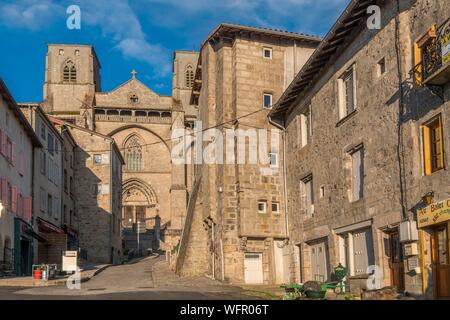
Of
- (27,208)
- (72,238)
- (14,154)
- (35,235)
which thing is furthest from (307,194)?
(72,238)

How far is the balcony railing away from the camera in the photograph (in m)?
12.8

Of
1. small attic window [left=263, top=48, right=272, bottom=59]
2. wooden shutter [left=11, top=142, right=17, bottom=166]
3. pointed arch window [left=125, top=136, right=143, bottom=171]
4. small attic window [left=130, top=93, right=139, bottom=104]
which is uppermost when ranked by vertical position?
small attic window [left=130, top=93, right=139, bottom=104]

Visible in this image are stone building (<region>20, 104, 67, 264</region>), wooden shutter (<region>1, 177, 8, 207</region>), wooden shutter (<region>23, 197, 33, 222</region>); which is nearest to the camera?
wooden shutter (<region>1, 177, 8, 207</region>)

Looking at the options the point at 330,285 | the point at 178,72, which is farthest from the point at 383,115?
the point at 178,72

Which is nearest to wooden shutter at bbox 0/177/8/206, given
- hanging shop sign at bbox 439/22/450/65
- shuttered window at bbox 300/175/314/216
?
shuttered window at bbox 300/175/314/216

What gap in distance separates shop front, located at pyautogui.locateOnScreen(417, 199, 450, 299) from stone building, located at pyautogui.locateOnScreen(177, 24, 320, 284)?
11.9 meters

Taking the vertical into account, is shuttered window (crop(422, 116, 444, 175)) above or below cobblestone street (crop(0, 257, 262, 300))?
above

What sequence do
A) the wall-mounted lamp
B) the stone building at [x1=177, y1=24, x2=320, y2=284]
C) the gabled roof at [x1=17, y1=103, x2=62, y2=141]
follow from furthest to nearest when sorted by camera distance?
the gabled roof at [x1=17, y1=103, x2=62, y2=141] → the stone building at [x1=177, y1=24, x2=320, y2=284] → the wall-mounted lamp

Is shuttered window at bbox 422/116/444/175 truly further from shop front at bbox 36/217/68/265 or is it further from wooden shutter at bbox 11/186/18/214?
shop front at bbox 36/217/68/265

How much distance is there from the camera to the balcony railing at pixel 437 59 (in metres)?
12.8

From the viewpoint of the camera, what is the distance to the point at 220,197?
89.7ft

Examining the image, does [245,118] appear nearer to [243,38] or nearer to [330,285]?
[243,38]

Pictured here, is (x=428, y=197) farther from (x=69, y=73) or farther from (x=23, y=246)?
(x=69, y=73)

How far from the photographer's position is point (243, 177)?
26.5 meters
